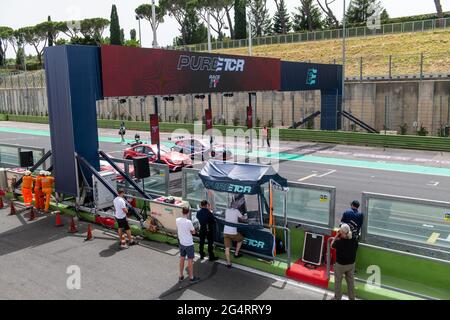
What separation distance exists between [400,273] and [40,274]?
27.4 ft

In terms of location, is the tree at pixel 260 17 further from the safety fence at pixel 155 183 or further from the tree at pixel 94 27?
the safety fence at pixel 155 183

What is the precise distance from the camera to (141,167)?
1417 cm

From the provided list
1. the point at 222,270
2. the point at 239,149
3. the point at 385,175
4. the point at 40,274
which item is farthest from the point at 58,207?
the point at 239,149

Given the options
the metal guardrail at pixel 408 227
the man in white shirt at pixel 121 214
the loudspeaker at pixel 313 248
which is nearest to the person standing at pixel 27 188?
the man in white shirt at pixel 121 214

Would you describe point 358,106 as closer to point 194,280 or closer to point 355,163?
point 355,163

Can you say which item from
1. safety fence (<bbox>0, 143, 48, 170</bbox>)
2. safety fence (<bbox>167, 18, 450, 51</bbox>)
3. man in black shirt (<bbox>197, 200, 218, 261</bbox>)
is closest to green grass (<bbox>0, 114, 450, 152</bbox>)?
safety fence (<bbox>0, 143, 48, 170</bbox>)

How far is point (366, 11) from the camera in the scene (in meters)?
75.1

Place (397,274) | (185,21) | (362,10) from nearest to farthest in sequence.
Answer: (397,274) < (362,10) < (185,21)

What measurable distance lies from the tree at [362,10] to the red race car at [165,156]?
2430 inches

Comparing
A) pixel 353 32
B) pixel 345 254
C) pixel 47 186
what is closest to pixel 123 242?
pixel 47 186

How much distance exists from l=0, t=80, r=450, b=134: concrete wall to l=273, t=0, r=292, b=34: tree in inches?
1773

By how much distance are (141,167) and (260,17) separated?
86.1 m

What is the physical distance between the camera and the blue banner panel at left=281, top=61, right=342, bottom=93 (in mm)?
27234

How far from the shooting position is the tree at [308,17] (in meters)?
79.7
